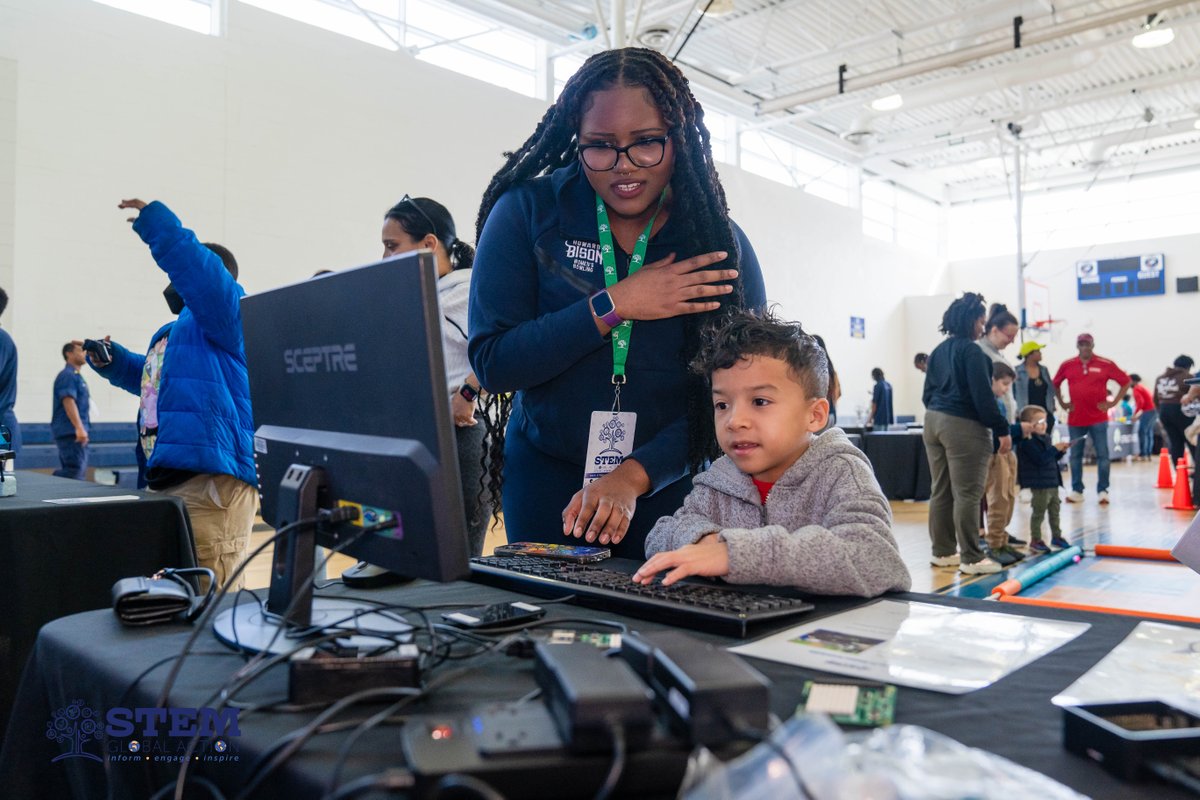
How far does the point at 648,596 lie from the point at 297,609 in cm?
35

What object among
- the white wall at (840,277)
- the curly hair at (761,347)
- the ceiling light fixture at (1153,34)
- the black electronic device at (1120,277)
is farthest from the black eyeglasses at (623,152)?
the black electronic device at (1120,277)

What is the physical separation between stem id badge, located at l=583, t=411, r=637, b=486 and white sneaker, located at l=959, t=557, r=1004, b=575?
3605 mm

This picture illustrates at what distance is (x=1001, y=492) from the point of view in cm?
491

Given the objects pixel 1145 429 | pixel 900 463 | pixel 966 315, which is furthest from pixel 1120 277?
pixel 966 315

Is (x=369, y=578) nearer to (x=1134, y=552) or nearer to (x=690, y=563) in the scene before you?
(x=690, y=563)

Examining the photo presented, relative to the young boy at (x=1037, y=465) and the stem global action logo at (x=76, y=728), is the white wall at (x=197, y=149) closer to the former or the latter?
the young boy at (x=1037, y=465)

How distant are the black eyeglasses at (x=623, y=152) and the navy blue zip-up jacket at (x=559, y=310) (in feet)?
0.33

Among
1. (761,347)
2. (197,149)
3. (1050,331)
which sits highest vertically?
(197,149)

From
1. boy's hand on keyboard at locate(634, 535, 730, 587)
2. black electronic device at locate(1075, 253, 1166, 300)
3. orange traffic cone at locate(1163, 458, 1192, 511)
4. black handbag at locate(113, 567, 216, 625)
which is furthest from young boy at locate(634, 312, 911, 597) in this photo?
black electronic device at locate(1075, 253, 1166, 300)

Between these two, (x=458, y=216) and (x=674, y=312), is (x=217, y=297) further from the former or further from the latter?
(x=458, y=216)

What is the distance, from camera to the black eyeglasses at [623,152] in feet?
4.28

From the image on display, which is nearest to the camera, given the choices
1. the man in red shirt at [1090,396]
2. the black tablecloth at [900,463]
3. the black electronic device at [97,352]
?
the black electronic device at [97,352]

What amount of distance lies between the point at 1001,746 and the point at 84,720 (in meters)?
0.77

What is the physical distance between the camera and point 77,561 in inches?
75.0
